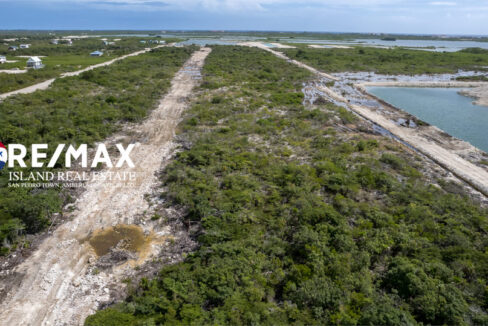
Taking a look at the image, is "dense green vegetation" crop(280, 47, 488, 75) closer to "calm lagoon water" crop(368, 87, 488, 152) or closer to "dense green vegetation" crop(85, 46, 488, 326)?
"calm lagoon water" crop(368, 87, 488, 152)

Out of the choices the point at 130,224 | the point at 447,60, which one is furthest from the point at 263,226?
the point at 447,60

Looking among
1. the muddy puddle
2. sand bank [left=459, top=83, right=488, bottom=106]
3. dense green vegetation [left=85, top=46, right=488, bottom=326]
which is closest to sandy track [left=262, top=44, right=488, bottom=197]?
dense green vegetation [left=85, top=46, right=488, bottom=326]

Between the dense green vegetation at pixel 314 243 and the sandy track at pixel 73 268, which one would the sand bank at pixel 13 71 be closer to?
the dense green vegetation at pixel 314 243

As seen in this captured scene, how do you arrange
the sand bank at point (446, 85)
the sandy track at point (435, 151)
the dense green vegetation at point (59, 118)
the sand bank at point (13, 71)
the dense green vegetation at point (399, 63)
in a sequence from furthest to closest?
1. the dense green vegetation at point (399, 63)
2. the sand bank at point (13, 71)
3. the sand bank at point (446, 85)
4. the sandy track at point (435, 151)
5. the dense green vegetation at point (59, 118)

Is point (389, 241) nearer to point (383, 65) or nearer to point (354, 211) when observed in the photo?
point (354, 211)

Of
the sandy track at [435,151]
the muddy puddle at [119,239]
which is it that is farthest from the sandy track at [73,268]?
the sandy track at [435,151]

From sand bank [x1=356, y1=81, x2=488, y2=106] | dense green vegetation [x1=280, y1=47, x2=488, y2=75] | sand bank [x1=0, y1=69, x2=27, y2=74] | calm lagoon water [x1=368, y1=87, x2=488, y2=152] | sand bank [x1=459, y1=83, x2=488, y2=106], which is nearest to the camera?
calm lagoon water [x1=368, y1=87, x2=488, y2=152]

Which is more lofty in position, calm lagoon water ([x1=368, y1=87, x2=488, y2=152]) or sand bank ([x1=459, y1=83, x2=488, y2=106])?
sand bank ([x1=459, y1=83, x2=488, y2=106])

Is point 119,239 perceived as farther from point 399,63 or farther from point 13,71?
point 399,63
